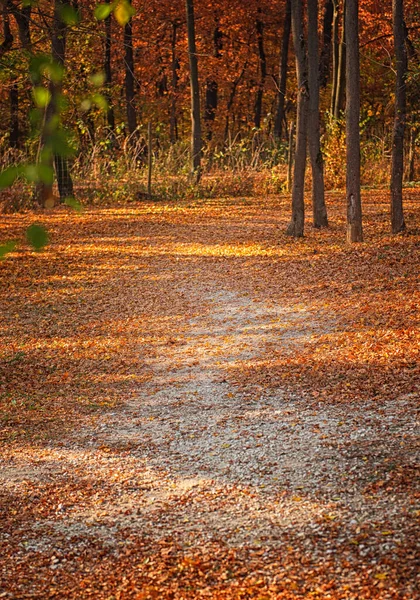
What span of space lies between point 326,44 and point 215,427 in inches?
1072

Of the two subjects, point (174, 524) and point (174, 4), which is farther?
point (174, 4)

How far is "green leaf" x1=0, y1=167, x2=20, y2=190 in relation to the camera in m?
1.49

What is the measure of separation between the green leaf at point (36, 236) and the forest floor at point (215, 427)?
2369mm

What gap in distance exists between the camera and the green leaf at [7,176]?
149 centimetres

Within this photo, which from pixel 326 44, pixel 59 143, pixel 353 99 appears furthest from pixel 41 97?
pixel 326 44

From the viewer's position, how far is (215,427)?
577cm

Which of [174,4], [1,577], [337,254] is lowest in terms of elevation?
[1,577]

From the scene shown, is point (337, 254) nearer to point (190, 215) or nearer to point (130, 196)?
point (190, 215)

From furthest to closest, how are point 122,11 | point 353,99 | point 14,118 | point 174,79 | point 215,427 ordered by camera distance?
point 174,79, point 14,118, point 353,99, point 215,427, point 122,11

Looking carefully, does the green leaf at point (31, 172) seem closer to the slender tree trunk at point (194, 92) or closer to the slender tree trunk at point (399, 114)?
the slender tree trunk at point (399, 114)

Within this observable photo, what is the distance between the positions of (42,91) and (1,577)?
2.80m

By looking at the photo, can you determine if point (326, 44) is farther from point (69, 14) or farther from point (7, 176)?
point (7, 176)

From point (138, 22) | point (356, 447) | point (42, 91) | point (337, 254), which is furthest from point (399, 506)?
point (138, 22)

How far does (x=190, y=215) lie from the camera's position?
16703 mm
